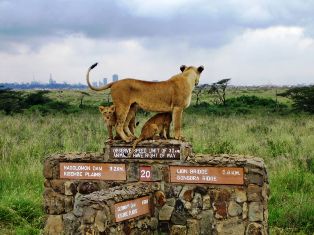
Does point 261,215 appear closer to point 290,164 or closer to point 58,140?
point 290,164

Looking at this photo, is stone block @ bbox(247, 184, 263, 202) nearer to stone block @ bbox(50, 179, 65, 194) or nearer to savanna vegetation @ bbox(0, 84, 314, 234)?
savanna vegetation @ bbox(0, 84, 314, 234)

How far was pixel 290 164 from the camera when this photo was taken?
38.2ft

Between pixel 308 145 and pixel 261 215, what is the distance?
Answer: 9.12 m

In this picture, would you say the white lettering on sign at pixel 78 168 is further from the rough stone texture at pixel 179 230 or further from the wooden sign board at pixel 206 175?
the rough stone texture at pixel 179 230

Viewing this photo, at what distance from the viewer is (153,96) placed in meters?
7.36

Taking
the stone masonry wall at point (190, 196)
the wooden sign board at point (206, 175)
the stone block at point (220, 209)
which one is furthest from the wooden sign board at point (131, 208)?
the stone block at point (220, 209)

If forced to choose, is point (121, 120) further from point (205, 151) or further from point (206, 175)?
point (205, 151)

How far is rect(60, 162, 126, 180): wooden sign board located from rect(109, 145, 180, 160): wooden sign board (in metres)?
0.15

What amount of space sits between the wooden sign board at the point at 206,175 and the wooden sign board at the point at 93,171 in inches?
29.2

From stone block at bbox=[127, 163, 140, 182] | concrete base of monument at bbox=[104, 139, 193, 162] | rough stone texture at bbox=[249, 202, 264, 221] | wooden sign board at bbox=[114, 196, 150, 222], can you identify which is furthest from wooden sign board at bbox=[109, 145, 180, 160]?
rough stone texture at bbox=[249, 202, 264, 221]

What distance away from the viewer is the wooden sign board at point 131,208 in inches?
247

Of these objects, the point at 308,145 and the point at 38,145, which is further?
the point at 308,145

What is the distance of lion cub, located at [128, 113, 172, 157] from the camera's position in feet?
23.9

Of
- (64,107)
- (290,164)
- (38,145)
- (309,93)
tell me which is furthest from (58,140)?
(309,93)
